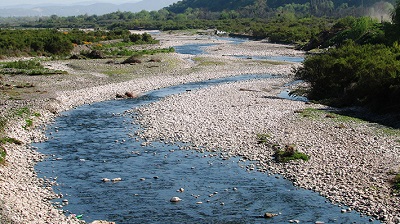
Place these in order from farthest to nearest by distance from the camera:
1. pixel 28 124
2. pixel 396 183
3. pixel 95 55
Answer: pixel 95 55
pixel 28 124
pixel 396 183

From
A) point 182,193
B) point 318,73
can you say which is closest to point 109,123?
point 182,193

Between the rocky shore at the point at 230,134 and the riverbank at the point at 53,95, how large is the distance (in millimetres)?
67

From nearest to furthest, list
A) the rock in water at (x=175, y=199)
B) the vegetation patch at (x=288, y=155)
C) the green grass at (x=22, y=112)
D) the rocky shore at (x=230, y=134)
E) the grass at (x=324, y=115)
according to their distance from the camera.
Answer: the rocky shore at (x=230, y=134) → the rock in water at (x=175, y=199) → the vegetation patch at (x=288, y=155) → the grass at (x=324, y=115) → the green grass at (x=22, y=112)

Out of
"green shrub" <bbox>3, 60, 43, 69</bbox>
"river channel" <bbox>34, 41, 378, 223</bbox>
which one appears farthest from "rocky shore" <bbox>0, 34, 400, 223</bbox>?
"green shrub" <bbox>3, 60, 43, 69</bbox>

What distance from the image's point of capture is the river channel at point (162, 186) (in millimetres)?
17422

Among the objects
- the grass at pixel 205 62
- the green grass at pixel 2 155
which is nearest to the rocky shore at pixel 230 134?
the green grass at pixel 2 155

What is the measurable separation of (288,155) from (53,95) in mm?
23663

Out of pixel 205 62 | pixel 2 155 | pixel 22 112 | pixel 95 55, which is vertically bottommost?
pixel 2 155

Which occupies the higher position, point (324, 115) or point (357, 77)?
point (357, 77)

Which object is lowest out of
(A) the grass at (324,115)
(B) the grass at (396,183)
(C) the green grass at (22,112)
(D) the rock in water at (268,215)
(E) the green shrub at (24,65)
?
(D) the rock in water at (268,215)

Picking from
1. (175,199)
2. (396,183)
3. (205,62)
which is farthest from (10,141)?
(205,62)

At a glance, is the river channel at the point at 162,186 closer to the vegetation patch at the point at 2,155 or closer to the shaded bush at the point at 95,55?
the vegetation patch at the point at 2,155

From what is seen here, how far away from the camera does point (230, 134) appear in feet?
91.6

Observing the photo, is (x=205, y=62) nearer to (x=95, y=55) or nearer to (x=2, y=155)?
(x=95, y=55)
